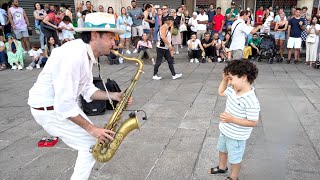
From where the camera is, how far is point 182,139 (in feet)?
13.9

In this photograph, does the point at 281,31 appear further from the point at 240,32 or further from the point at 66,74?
the point at 66,74

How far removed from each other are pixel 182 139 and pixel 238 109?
166 centimetres

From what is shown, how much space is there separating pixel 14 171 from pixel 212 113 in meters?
3.40

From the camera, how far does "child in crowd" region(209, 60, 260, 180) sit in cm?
266

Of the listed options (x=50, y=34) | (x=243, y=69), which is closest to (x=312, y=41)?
(x=243, y=69)

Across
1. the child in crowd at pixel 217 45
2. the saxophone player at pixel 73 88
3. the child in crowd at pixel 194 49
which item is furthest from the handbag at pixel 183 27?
the saxophone player at pixel 73 88

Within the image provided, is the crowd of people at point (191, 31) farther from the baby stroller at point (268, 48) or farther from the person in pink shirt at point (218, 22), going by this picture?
the baby stroller at point (268, 48)

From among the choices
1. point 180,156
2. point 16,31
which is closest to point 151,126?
point 180,156

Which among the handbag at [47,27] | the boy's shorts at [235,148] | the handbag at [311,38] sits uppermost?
the handbag at [47,27]

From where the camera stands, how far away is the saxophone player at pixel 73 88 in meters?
2.15

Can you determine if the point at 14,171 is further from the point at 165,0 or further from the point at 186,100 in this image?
the point at 165,0

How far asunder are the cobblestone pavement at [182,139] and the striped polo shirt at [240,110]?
763mm

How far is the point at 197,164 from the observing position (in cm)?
354

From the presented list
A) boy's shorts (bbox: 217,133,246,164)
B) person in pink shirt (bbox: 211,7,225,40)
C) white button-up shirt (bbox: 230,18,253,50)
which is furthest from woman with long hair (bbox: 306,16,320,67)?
boy's shorts (bbox: 217,133,246,164)
